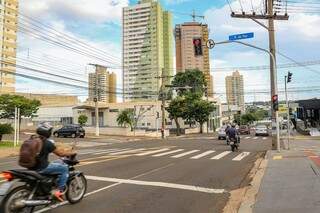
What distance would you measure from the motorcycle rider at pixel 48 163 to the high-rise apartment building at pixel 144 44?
47281mm

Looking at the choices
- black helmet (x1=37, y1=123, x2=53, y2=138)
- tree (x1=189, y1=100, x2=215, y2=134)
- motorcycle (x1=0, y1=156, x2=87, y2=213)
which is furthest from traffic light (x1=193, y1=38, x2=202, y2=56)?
tree (x1=189, y1=100, x2=215, y2=134)

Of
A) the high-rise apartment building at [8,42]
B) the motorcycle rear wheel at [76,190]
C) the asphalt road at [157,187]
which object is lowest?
the asphalt road at [157,187]

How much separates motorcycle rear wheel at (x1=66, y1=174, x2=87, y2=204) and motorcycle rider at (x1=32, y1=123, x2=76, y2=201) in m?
0.55

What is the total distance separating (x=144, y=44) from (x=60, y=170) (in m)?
49.9

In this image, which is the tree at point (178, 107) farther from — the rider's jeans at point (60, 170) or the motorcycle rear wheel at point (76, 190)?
the rider's jeans at point (60, 170)

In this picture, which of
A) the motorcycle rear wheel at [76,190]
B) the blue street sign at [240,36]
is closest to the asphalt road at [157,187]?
the motorcycle rear wheel at [76,190]

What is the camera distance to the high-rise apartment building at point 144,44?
188ft

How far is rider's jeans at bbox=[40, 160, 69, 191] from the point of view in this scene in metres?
9.62

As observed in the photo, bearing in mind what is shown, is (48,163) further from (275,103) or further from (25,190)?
(275,103)

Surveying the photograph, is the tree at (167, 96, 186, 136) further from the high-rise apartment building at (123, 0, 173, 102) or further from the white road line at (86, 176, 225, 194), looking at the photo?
the white road line at (86, 176, 225, 194)

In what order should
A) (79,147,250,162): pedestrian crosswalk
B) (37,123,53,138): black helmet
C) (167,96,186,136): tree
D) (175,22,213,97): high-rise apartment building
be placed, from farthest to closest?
(167,96,186,136): tree, (175,22,213,97): high-rise apartment building, (79,147,250,162): pedestrian crosswalk, (37,123,53,138): black helmet

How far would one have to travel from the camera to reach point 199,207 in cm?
1045

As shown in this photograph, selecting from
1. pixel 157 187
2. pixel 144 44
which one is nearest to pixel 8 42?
pixel 144 44

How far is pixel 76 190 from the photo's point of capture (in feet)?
35.6
